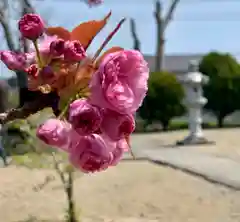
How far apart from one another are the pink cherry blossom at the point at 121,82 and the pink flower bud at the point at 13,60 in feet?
0.52

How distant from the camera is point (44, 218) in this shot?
5758 mm

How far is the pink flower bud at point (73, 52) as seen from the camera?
1.13 meters

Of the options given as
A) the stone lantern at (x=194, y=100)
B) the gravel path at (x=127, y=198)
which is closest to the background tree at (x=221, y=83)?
the stone lantern at (x=194, y=100)

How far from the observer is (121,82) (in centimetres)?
109

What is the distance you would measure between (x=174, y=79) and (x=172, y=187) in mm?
10922

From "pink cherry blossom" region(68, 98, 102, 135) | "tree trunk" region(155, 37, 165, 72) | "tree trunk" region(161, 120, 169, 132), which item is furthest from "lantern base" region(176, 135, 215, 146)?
"tree trunk" region(155, 37, 165, 72)

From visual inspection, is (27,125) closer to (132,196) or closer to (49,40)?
(132,196)

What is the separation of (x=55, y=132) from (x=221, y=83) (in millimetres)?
17336

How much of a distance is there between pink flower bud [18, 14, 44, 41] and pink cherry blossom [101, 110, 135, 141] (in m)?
0.21

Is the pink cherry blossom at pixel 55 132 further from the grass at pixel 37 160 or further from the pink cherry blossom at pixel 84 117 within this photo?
the grass at pixel 37 160

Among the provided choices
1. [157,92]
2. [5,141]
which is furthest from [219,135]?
[5,141]

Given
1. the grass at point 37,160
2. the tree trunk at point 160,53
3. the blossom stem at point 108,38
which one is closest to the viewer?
the blossom stem at point 108,38

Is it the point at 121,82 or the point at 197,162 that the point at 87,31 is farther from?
the point at 197,162

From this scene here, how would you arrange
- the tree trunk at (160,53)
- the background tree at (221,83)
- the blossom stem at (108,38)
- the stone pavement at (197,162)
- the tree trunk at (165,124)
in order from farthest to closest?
1. the tree trunk at (160,53)
2. the background tree at (221,83)
3. the tree trunk at (165,124)
4. the stone pavement at (197,162)
5. the blossom stem at (108,38)
